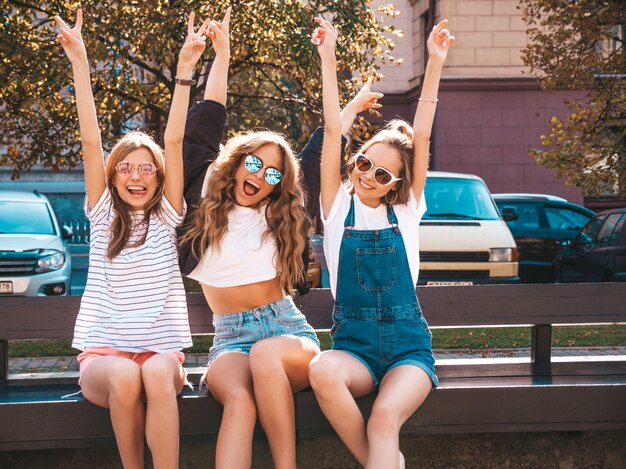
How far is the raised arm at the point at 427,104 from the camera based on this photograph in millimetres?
4398

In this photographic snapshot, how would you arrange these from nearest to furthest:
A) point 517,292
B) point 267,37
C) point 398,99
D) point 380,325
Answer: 1. point 380,325
2. point 517,292
3. point 267,37
4. point 398,99

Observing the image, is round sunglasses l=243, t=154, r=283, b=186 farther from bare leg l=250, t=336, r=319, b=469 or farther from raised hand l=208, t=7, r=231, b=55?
bare leg l=250, t=336, r=319, b=469

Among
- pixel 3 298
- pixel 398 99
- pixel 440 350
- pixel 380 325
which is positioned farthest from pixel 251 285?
pixel 398 99

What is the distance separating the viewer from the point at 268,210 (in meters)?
4.41

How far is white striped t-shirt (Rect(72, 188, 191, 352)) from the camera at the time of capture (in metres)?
4.16

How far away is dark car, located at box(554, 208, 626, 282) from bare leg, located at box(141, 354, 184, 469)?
9.87 meters

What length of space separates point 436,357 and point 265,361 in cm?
525

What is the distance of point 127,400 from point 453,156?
2007cm

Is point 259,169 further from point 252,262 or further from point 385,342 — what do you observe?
point 385,342

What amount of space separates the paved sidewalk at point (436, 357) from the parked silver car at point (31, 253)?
2.31 m

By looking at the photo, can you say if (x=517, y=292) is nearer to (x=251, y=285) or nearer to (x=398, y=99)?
(x=251, y=285)

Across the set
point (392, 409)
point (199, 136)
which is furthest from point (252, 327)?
point (199, 136)

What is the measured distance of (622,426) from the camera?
4.57m

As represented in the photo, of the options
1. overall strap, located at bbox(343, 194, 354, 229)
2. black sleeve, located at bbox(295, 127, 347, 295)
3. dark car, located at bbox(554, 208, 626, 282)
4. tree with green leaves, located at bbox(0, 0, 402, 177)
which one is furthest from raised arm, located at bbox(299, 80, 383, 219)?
dark car, located at bbox(554, 208, 626, 282)
